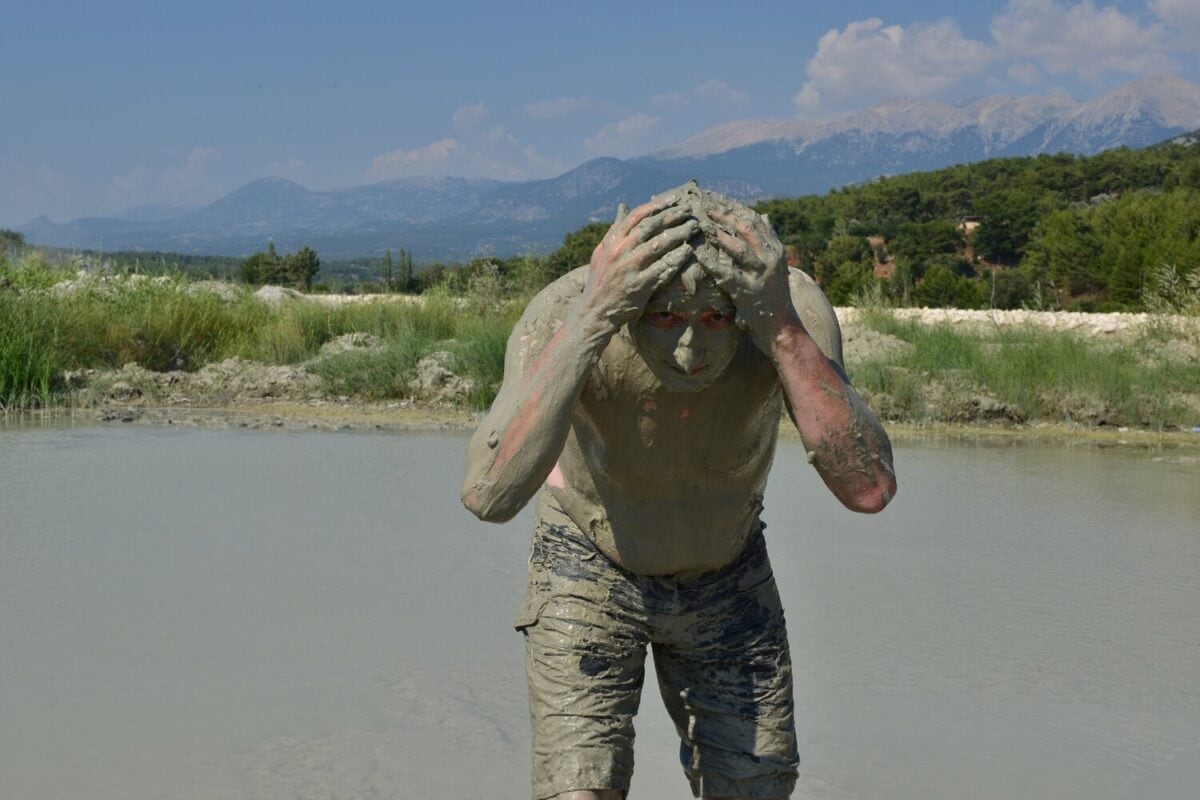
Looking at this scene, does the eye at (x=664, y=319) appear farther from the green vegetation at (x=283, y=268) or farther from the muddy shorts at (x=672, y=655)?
the green vegetation at (x=283, y=268)

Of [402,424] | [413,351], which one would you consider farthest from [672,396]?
[413,351]

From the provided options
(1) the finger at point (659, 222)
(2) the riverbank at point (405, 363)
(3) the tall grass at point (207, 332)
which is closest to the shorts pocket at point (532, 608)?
(1) the finger at point (659, 222)

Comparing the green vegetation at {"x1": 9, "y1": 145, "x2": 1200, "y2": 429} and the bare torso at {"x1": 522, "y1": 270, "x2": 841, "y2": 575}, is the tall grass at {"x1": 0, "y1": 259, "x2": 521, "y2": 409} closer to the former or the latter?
the green vegetation at {"x1": 9, "y1": 145, "x2": 1200, "y2": 429}

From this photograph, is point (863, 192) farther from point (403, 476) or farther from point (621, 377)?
point (621, 377)

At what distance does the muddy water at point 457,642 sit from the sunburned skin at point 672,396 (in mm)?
1454

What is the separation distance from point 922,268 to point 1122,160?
12.3 metres

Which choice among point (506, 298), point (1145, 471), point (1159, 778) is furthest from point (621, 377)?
point (506, 298)

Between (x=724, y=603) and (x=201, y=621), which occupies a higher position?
(x=724, y=603)

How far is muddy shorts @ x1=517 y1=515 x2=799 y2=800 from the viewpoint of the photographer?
8.01ft

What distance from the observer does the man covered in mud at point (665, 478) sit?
2.17 metres

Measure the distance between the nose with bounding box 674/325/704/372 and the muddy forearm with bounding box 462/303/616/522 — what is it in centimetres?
11

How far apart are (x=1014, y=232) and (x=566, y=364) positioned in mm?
32901

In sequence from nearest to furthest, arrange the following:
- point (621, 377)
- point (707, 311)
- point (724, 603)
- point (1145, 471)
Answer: point (707, 311)
point (621, 377)
point (724, 603)
point (1145, 471)

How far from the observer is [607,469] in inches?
96.6
